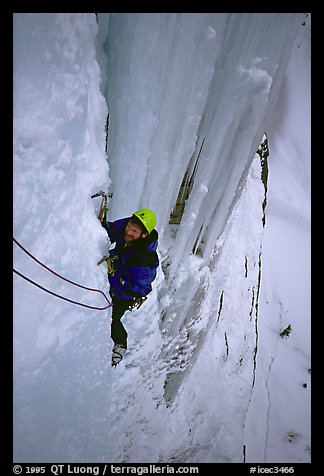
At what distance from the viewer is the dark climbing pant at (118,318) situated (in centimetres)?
242

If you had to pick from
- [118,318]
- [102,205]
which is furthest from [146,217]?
[118,318]

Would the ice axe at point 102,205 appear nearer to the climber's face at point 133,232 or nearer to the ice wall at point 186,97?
the climber's face at point 133,232

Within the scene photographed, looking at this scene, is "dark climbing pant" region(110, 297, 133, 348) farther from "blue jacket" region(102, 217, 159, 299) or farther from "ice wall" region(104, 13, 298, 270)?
"ice wall" region(104, 13, 298, 270)

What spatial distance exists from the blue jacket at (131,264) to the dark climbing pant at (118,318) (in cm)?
9

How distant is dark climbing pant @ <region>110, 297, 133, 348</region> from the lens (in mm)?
2422

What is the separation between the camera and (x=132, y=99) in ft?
7.16

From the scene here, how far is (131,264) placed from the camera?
2270mm

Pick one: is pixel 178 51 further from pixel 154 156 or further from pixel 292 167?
pixel 292 167

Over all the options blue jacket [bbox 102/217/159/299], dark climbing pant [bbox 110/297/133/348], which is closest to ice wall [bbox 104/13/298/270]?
blue jacket [bbox 102/217/159/299]

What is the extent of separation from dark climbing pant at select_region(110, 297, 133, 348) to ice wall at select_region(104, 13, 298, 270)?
724 millimetres

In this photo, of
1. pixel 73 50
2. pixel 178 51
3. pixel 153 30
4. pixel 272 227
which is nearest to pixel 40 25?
pixel 73 50

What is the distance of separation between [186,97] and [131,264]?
4.30 ft

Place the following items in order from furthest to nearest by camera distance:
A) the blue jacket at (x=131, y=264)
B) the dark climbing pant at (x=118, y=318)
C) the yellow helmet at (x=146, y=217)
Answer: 1. the dark climbing pant at (x=118, y=318)
2. the blue jacket at (x=131, y=264)
3. the yellow helmet at (x=146, y=217)

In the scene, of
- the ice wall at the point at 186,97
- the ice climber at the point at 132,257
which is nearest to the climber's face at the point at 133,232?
the ice climber at the point at 132,257
